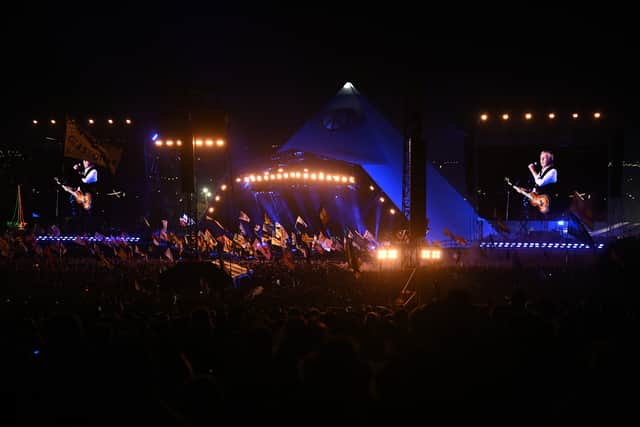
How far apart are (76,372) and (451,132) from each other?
23396 mm

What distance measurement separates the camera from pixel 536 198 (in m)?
23.4

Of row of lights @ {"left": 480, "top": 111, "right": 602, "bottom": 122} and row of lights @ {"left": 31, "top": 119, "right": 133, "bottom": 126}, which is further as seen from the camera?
row of lights @ {"left": 31, "top": 119, "right": 133, "bottom": 126}

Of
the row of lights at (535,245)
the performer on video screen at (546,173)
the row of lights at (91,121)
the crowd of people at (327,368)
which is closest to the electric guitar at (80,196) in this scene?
the row of lights at (91,121)

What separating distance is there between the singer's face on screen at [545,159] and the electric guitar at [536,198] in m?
1.52

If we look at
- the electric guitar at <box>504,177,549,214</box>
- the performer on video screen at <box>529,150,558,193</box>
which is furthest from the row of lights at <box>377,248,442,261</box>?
the performer on video screen at <box>529,150,558,193</box>

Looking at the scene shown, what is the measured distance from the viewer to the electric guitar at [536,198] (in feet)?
76.2

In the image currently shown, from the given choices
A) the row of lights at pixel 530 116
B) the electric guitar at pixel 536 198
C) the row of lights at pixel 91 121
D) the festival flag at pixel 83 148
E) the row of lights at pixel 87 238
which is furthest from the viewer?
the row of lights at pixel 91 121

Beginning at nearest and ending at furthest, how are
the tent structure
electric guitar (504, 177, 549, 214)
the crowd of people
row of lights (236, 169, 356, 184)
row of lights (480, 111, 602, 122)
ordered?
the crowd of people
row of lights (236, 169, 356, 184)
the tent structure
row of lights (480, 111, 602, 122)
electric guitar (504, 177, 549, 214)

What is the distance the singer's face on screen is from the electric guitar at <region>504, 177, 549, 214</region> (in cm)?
152

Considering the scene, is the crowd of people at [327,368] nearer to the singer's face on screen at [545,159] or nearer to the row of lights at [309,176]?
the row of lights at [309,176]

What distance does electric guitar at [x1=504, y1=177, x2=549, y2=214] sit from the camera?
23219mm

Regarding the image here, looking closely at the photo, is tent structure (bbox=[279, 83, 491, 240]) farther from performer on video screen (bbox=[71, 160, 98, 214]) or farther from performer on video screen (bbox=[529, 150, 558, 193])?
performer on video screen (bbox=[71, 160, 98, 214])

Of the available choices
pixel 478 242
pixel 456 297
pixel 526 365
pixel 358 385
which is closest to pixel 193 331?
pixel 358 385

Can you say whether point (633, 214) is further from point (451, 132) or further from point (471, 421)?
point (471, 421)
